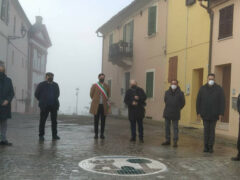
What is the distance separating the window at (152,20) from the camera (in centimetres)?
2084

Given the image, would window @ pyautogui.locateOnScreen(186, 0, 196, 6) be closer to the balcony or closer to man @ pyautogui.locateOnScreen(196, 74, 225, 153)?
the balcony

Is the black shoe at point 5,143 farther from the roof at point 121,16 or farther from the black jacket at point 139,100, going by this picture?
the roof at point 121,16

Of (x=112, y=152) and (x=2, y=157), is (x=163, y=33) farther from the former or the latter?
(x=2, y=157)

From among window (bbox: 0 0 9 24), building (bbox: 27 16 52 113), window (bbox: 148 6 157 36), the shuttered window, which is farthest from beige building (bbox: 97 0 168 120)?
building (bbox: 27 16 52 113)

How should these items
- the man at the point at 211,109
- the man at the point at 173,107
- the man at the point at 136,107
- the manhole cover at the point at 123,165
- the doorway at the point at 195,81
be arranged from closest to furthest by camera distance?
the manhole cover at the point at 123,165
the man at the point at 211,109
the man at the point at 173,107
the man at the point at 136,107
the doorway at the point at 195,81

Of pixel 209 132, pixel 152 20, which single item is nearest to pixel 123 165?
pixel 209 132

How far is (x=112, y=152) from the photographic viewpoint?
8227 millimetres

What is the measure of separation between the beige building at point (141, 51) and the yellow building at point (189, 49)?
1128 mm

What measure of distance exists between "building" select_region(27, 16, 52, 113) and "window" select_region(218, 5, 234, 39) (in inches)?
983

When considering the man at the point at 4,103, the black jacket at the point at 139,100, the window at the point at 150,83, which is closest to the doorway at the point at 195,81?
the window at the point at 150,83

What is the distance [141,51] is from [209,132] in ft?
46.9

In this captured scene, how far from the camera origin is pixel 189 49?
1694 cm

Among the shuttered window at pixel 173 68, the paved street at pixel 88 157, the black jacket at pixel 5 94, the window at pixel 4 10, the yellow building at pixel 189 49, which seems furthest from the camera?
the window at pixel 4 10

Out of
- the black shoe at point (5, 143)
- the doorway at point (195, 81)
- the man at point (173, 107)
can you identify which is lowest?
the black shoe at point (5, 143)
